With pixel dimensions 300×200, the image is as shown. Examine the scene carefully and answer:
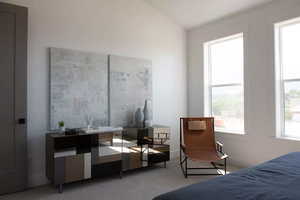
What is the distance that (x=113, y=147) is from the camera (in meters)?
3.30

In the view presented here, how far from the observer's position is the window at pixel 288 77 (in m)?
3.35

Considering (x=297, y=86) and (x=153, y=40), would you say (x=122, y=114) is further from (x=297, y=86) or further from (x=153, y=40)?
(x=297, y=86)

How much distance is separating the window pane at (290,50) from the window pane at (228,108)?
82 centimetres

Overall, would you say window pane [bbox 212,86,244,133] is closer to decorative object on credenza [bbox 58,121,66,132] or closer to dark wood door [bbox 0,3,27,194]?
decorative object on credenza [bbox 58,121,66,132]

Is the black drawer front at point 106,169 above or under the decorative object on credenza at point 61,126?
under

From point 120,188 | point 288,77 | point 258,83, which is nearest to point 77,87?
point 120,188

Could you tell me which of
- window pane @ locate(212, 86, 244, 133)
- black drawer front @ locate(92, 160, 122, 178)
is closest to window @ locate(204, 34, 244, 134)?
window pane @ locate(212, 86, 244, 133)

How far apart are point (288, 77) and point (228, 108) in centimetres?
118

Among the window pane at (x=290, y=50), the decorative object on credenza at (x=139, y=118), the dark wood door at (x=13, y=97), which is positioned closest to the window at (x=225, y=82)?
the window pane at (x=290, y=50)

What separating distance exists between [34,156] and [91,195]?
1029 mm

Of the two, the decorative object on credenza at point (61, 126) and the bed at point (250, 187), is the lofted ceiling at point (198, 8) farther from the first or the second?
the bed at point (250, 187)

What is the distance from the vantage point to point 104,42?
3.71 meters

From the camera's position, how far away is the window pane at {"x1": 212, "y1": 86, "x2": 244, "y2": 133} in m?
4.07

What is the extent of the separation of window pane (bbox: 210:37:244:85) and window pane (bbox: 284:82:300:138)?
2.72 ft
